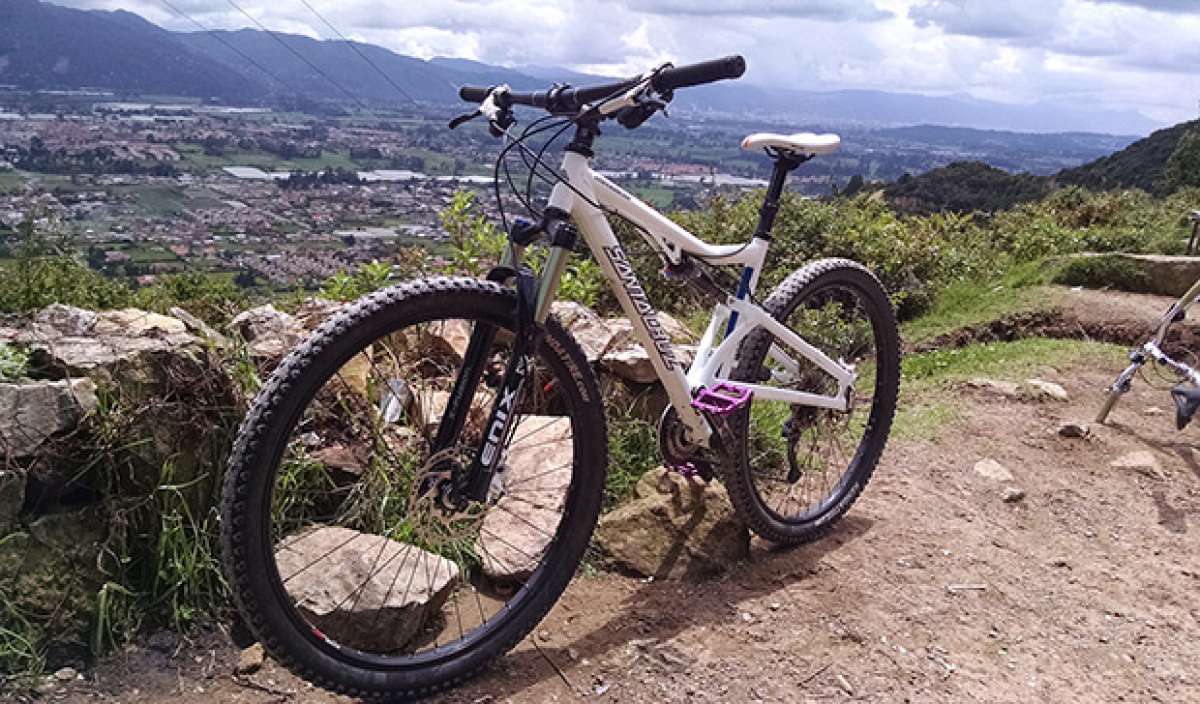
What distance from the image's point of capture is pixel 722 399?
341cm

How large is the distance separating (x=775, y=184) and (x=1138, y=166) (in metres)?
30.4

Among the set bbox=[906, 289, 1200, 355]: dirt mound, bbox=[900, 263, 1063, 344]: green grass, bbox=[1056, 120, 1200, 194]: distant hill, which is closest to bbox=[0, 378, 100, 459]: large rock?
bbox=[906, 289, 1200, 355]: dirt mound

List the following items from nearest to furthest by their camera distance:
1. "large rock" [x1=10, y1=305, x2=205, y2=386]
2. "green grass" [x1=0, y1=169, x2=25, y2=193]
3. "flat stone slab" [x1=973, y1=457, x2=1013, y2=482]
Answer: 1. "large rock" [x1=10, y1=305, x2=205, y2=386]
2. "flat stone slab" [x1=973, y1=457, x2=1013, y2=482]
3. "green grass" [x1=0, y1=169, x2=25, y2=193]

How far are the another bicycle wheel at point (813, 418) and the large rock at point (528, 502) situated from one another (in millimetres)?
665

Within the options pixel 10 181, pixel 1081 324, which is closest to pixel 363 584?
pixel 1081 324

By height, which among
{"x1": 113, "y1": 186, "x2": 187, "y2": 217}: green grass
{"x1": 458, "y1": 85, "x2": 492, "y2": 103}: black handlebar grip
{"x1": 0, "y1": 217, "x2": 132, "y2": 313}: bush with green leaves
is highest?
{"x1": 458, "y1": 85, "x2": 492, "y2": 103}: black handlebar grip

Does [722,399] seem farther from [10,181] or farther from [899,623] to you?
[10,181]

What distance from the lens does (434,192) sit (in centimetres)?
723

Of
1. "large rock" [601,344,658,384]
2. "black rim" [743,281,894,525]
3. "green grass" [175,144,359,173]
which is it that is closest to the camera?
"black rim" [743,281,894,525]

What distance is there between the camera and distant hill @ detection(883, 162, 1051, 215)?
18234mm

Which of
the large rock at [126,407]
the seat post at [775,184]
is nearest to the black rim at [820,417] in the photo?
the seat post at [775,184]

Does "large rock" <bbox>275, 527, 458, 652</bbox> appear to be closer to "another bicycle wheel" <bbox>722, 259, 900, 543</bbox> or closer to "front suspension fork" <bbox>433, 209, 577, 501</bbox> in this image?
"front suspension fork" <bbox>433, 209, 577, 501</bbox>

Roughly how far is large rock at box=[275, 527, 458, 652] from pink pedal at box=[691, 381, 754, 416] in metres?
1.08

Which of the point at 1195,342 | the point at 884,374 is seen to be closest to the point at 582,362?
the point at 884,374
